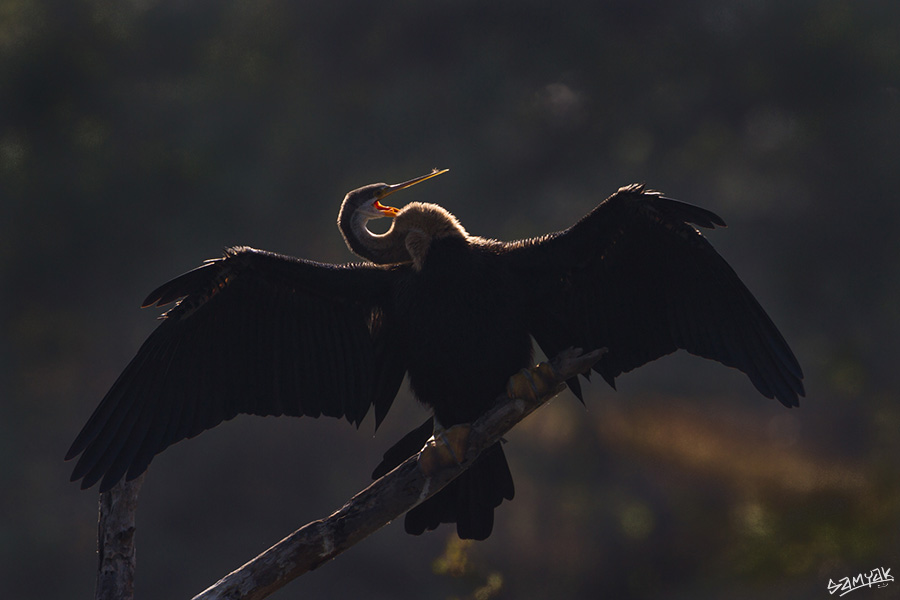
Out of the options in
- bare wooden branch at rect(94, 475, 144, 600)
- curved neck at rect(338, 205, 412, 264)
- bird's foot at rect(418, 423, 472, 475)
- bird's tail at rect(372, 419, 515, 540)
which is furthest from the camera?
curved neck at rect(338, 205, 412, 264)

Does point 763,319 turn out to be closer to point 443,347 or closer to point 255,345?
point 443,347

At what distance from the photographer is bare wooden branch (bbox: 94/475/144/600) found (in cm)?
381

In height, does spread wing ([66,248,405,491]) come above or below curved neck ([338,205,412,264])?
below

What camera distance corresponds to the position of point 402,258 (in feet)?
14.2

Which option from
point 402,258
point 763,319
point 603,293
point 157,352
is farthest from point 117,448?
point 763,319

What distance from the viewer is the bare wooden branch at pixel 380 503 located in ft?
11.0

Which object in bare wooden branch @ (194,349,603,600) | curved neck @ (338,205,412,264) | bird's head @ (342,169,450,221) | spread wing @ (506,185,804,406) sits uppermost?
bird's head @ (342,169,450,221)

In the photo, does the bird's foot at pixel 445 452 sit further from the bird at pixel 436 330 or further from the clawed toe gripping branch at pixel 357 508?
the bird at pixel 436 330

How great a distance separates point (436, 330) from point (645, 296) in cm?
108

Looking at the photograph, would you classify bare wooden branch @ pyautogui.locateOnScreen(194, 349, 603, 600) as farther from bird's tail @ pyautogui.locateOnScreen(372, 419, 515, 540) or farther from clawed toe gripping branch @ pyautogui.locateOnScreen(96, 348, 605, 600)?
bird's tail @ pyautogui.locateOnScreen(372, 419, 515, 540)

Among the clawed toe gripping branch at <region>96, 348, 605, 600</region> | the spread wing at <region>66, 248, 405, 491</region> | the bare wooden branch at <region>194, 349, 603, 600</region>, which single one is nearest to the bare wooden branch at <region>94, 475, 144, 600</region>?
the clawed toe gripping branch at <region>96, 348, 605, 600</region>

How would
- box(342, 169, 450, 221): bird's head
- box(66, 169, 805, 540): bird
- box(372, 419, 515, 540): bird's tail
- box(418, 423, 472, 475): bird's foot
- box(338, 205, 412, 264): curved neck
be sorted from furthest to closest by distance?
1. box(342, 169, 450, 221): bird's head
2. box(338, 205, 412, 264): curved neck
3. box(372, 419, 515, 540): bird's tail
4. box(66, 169, 805, 540): bird
5. box(418, 423, 472, 475): bird's foot

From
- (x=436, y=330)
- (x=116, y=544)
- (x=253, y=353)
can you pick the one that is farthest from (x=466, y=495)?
(x=116, y=544)

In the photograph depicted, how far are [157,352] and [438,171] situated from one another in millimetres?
1885
